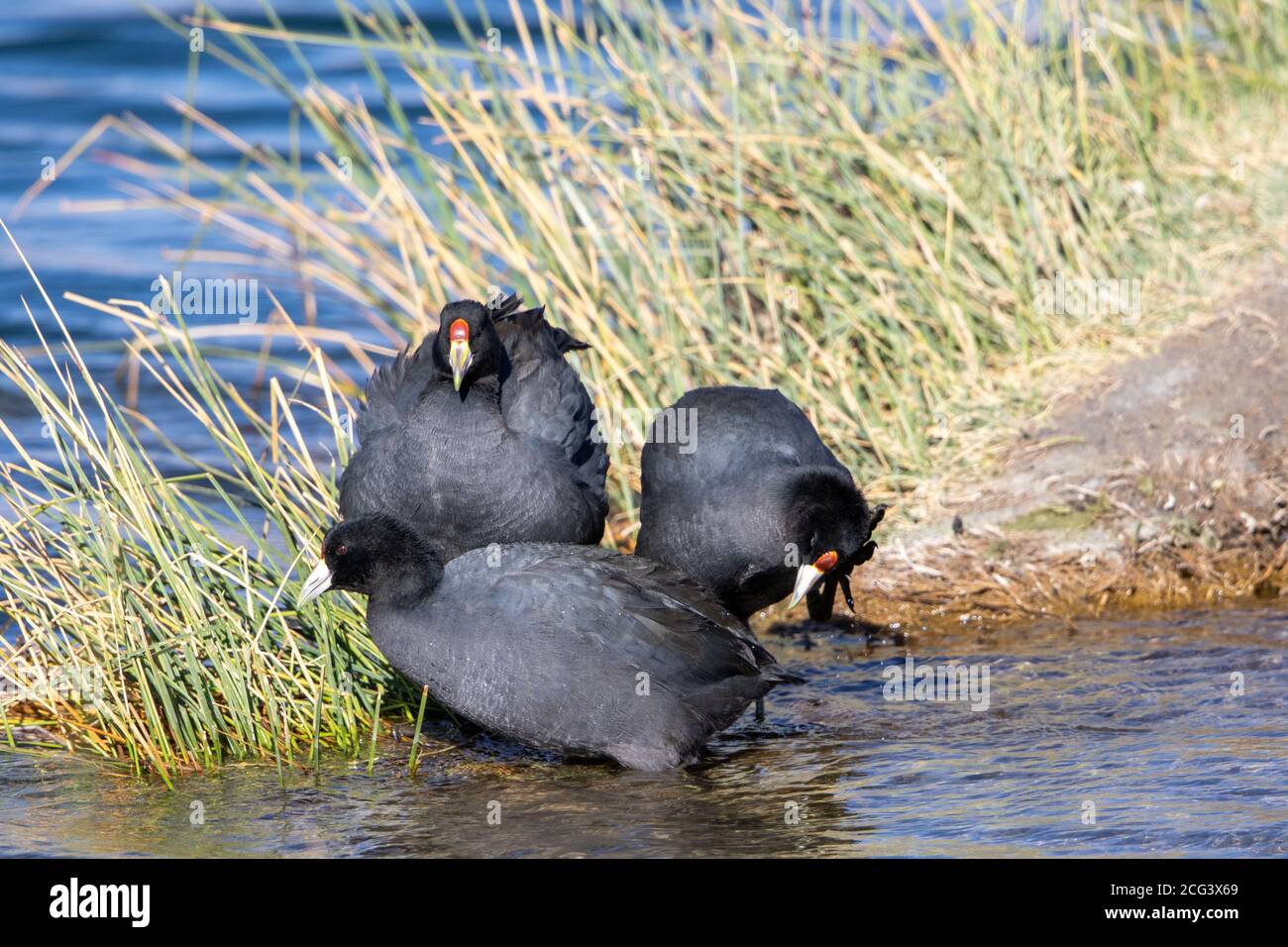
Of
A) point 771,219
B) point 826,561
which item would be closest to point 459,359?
point 826,561

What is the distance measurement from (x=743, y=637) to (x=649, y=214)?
255cm

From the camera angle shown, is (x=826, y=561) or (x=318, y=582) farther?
(x=826, y=561)

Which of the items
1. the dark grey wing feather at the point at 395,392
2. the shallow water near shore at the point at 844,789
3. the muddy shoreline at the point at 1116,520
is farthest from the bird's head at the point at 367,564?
the muddy shoreline at the point at 1116,520

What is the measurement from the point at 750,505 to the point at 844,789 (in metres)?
0.93

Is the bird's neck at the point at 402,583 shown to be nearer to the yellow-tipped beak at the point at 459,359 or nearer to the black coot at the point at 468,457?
the black coot at the point at 468,457

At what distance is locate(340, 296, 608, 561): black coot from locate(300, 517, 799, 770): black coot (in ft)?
1.02

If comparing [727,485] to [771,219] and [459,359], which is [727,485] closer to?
[459,359]

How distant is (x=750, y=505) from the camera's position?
17.1ft

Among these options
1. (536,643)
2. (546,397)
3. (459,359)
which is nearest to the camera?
(536,643)

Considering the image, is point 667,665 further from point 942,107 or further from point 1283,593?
point 942,107

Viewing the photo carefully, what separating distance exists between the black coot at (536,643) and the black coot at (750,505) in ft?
1.36

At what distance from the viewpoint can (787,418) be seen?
18.3 ft

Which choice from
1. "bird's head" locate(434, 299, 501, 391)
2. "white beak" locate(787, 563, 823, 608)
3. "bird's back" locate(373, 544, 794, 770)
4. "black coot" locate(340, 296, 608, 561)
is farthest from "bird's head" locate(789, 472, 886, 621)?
"bird's head" locate(434, 299, 501, 391)

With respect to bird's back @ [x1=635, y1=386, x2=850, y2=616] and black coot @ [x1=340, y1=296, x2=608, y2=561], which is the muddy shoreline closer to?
bird's back @ [x1=635, y1=386, x2=850, y2=616]
